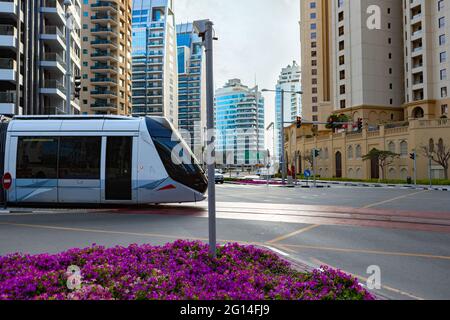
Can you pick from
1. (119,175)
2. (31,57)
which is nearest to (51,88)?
(31,57)

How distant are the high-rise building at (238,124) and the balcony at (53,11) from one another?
91816 mm

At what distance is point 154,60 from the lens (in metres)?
118

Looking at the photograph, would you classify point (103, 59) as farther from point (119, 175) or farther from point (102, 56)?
point (119, 175)

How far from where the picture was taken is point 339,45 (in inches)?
2571

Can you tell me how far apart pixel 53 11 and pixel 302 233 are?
128ft

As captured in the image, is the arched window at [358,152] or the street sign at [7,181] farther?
→ the arched window at [358,152]

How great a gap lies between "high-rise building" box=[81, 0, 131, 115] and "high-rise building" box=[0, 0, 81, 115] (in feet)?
90.7

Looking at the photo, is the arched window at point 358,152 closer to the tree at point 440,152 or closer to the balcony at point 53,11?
the tree at point 440,152

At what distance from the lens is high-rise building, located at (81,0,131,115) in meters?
71.1

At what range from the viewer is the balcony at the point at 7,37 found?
103 feet

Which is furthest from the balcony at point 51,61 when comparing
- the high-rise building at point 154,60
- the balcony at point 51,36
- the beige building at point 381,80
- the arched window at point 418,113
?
the high-rise building at point 154,60

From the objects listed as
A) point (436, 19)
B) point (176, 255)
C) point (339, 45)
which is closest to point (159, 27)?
point (339, 45)
